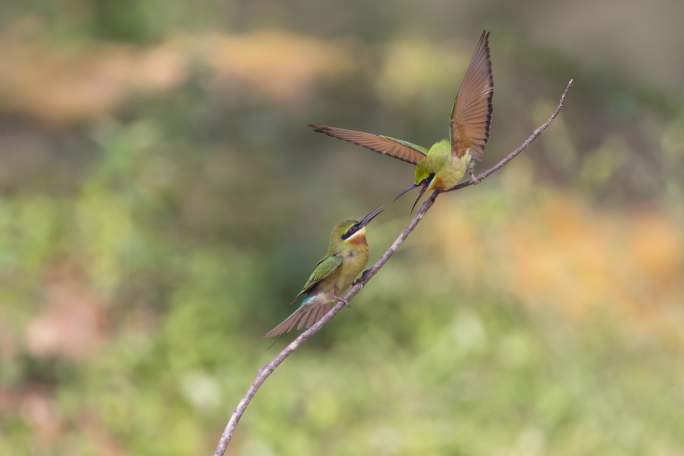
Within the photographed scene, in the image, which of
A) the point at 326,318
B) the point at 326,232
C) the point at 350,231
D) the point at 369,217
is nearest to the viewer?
the point at 326,318

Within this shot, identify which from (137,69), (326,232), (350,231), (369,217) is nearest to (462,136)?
Result: (369,217)

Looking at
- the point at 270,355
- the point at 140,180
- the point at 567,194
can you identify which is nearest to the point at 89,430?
the point at 270,355

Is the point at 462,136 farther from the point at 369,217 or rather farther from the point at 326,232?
the point at 326,232

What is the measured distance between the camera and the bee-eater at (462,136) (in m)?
0.76

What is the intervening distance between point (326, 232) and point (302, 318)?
3.73 metres

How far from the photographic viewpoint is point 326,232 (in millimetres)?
4625

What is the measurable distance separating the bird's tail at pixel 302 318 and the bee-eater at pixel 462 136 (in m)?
0.17

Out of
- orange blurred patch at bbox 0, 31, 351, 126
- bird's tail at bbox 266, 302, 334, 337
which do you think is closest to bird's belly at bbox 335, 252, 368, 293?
bird's tail at bbox 266, 302, 334, 337

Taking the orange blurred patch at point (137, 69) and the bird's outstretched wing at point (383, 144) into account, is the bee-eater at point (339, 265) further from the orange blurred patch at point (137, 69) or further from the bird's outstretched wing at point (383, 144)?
the orange blurred patch at point (137, 69)

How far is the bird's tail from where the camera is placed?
33.3 inches

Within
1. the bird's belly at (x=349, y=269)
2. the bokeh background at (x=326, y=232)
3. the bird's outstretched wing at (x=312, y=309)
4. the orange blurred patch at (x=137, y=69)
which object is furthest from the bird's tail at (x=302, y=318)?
the orange blurred patch at (x=137, y=69)

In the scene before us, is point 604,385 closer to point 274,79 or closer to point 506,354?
point 506,354

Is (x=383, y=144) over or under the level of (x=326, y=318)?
over

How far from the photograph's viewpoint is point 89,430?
132 inches
